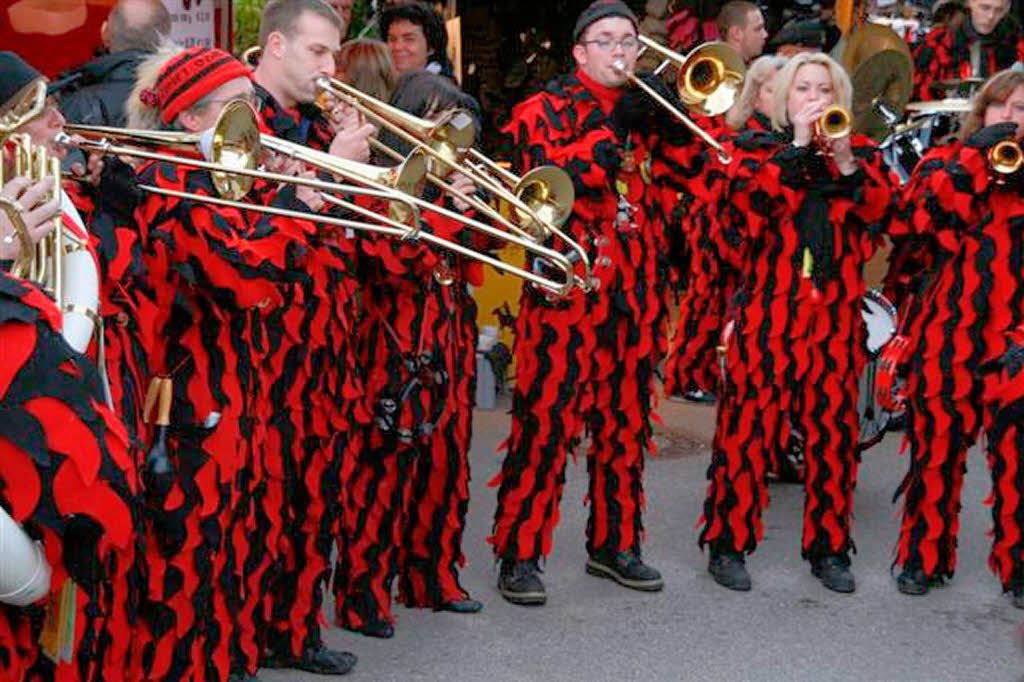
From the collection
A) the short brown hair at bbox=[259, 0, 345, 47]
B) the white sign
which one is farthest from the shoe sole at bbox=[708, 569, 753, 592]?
the white sign

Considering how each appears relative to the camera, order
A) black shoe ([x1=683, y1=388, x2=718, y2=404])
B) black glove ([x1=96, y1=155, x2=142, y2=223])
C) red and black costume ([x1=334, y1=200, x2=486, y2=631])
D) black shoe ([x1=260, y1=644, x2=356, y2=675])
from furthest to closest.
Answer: black shoe ([x1=683, y1=388, x2=718, y2=404]) < red and black costume ([x1=334, y1=200, x2=486, y2=631]) < black shoe ([x1=260, y1=644, x2=356, y2=675]) < black glove ([x1=96, y1=155, x2=142, y2=223])

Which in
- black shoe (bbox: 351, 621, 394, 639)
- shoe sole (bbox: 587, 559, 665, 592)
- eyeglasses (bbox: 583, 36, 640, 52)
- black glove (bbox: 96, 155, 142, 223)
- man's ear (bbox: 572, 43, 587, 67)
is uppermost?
eyeglasses (bbox: 583, 36, 640, 52)

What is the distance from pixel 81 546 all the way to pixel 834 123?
3.53 m

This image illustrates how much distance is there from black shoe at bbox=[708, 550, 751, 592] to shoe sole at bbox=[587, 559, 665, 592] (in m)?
0.21

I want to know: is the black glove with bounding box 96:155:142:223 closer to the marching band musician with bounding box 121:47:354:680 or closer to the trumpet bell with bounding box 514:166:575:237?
the marching band musician with bounding box 121:47:354:680

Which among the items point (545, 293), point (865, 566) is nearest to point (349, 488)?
point (545, 293)

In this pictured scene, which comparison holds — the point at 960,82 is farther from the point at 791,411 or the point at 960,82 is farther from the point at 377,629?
the point at 377,629

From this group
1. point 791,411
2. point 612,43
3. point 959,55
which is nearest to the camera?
point 612,43

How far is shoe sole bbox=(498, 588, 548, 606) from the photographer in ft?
19.4

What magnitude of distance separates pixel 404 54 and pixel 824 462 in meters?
2.18

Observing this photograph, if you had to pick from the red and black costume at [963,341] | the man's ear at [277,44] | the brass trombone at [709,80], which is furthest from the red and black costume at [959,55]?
the man's ear at [277,44]

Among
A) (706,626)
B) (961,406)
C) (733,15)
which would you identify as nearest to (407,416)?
(706,626)

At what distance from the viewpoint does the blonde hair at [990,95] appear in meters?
5.97

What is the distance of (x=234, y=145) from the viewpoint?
3998mm
